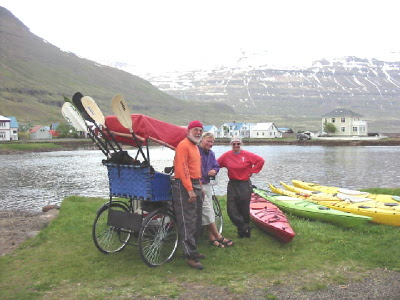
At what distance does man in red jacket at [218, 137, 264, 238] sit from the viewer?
963 centimetres

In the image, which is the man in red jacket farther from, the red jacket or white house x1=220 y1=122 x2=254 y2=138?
white house x1=220 y1=122 x2=254 y2=138

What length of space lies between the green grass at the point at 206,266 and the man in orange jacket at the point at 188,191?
0.38 metres

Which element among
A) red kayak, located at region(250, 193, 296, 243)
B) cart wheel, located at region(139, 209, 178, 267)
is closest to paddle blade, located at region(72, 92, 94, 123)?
cart wheel, located at region(139, 209, 178, 267)

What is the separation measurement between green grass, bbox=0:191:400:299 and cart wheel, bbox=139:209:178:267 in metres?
0.24

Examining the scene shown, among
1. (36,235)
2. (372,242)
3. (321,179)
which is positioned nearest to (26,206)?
(36,235)

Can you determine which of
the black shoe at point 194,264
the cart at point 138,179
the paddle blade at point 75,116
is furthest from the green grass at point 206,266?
the paddle blade at point 75,116

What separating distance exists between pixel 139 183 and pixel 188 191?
3.19 feet

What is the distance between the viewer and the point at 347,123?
123m

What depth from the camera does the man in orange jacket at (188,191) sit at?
25.3 feet

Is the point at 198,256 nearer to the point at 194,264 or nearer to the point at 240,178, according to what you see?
the point at 194,264

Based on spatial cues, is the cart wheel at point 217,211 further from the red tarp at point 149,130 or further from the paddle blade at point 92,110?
the paddle blade at point 92,110

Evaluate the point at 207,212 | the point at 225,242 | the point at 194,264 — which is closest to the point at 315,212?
the point at 225,242

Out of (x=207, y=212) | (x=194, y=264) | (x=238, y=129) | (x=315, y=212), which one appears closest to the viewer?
(x=194, y=264)

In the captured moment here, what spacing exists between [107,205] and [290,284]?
13.9 ft
